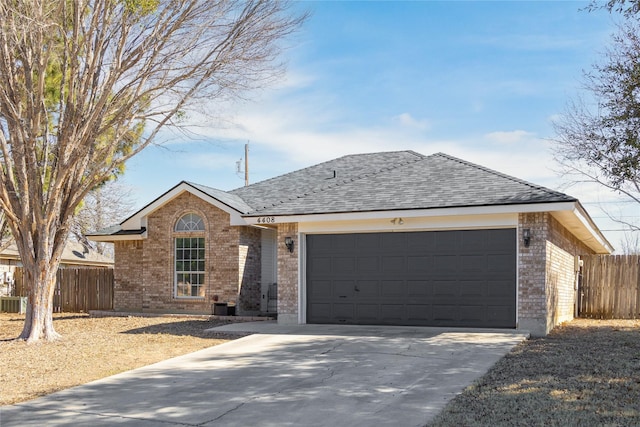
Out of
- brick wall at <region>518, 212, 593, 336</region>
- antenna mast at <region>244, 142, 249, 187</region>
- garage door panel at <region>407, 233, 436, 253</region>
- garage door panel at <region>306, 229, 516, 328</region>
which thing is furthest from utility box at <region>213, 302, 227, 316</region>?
antenna mast at <region>244, 142, 249, 187</region>

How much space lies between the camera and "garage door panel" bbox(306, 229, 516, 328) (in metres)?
14.7

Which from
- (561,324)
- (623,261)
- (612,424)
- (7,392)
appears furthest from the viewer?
(623,261)

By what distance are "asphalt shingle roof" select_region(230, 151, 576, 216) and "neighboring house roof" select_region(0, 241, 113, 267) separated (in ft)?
54.7

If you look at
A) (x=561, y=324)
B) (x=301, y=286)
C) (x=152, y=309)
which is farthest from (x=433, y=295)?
(x=152, y=309)

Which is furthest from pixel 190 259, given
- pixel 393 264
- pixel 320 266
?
pixel 393 264

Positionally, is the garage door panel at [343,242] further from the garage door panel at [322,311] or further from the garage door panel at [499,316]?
the garage door panel at [499,316]

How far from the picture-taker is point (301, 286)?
54.2 feet

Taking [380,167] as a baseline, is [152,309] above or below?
below

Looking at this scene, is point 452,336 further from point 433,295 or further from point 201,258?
point 201,258

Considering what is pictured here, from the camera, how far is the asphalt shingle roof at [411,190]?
1465cm

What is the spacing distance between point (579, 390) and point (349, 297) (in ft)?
26.9

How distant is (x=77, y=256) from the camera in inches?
1463

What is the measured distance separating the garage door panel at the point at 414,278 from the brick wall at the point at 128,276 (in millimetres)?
8375

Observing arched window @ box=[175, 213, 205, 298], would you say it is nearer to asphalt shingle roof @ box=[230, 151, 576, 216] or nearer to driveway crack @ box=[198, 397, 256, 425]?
asphalt shingle roof @ box=[230, 151, 576, 216]
